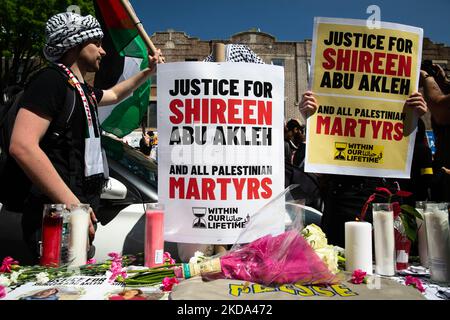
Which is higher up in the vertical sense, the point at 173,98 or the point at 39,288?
the point at 173,98

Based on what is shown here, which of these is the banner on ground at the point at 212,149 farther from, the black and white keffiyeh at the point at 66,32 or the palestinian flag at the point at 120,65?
the palestinian flag at the point at 120,65

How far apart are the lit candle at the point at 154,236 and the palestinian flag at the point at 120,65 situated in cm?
192

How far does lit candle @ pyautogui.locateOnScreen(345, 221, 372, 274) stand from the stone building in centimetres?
2589

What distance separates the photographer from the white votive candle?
1548 millimetres

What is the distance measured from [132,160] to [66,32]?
133 centimetres

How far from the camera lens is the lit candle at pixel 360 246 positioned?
4.99 feet

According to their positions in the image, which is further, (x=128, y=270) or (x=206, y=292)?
(x=128, y=270)

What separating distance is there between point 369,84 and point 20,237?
2441 millimetres

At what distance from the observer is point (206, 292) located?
3.93 feet

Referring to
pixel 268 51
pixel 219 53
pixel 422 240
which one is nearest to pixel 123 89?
pixel 219 53

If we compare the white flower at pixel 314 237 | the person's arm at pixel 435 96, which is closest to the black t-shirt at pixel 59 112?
the white flower at pixel 314 237

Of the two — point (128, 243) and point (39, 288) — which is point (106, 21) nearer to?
point (128, 243)
